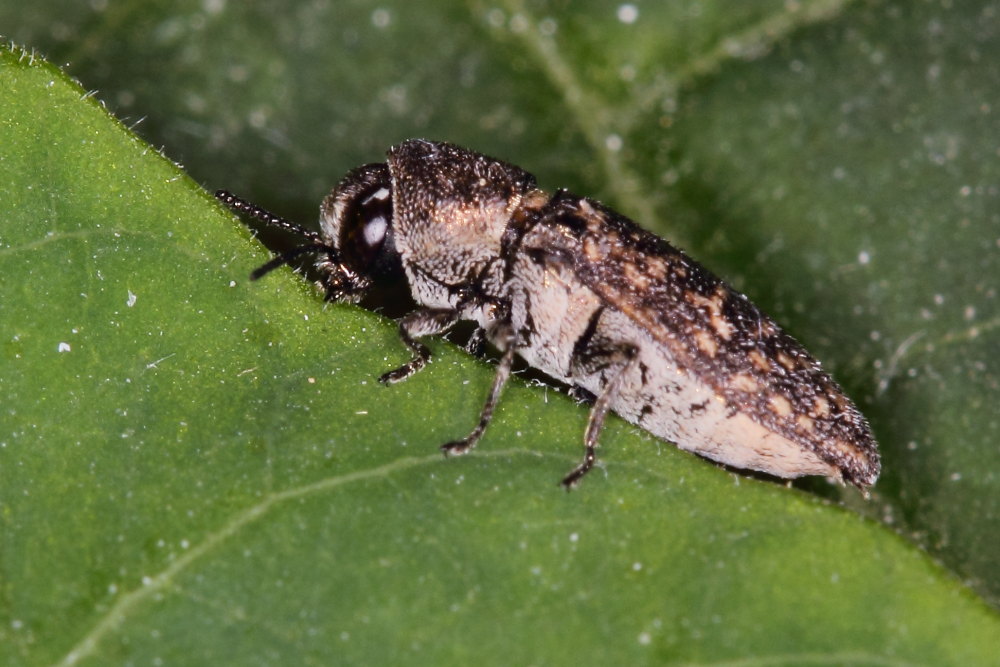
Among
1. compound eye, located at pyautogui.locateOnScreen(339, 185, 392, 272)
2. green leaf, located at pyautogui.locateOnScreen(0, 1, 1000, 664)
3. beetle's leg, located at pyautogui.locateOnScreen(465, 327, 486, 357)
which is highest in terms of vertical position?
compound eye, located at pyautogui.locateOnScreen(339, 185, 392, 272)

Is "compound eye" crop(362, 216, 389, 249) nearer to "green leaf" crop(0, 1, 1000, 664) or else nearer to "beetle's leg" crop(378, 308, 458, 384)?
"beetle's leg" crop(378, 308, 458, 384)

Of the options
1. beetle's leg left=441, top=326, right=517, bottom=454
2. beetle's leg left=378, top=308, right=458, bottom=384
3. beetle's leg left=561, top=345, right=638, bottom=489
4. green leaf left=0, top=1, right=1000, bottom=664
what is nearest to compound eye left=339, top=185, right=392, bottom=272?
beetle's leg left=378, top=308, right=458, bottom=384

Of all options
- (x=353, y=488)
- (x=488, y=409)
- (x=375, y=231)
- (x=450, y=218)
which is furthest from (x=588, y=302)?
(x=353, y=488)

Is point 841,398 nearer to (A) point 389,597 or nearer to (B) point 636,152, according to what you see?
(B) point 636,152

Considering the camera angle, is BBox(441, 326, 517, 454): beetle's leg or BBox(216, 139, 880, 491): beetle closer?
BBox(441, 326, 517, 454): beetle's leg

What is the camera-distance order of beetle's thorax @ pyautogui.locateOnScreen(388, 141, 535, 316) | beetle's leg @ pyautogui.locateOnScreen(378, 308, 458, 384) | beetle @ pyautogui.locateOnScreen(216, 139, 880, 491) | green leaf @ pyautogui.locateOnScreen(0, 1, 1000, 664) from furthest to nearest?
beetle's thorax @ pyautogui.locateOnScreen(388, 141, 535, 316), beetle @ pyautogui.locateOnScreen(216, 139, 880, 491), beetle's leg @ pyautogui.locateOnScreen(378, 308, 458, 384), green leaf @ pyautogui.locateOnScreen(0, 1, 1000, 664)

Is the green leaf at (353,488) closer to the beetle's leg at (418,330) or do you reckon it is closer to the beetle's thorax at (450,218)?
the beetle's leg at (418,330)

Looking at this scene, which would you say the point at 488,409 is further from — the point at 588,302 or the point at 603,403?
the point at 588,302
